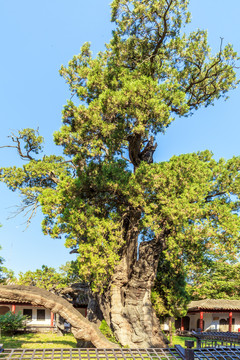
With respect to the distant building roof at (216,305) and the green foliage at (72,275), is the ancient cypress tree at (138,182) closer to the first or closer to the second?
the green foliage at (72,275)

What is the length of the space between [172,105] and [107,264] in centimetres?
633

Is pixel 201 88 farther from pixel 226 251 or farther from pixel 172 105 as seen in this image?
pixel 226 251

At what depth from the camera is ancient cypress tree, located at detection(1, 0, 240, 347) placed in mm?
9984

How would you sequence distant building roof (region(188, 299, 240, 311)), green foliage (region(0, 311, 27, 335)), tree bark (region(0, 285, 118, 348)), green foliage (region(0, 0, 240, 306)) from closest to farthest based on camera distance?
tree bark (region(0, 285, 118, 348))
green foliage (region(0, 0, 240, 306))
green foliage (region(0, 311, 27, 335))
distant building roof (region(188, 299, 240, 311))

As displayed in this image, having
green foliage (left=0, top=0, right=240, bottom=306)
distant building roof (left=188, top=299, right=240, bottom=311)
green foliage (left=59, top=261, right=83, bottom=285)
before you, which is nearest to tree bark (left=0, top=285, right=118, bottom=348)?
green foliage (left=0, top=0, right=240, bottom=306)

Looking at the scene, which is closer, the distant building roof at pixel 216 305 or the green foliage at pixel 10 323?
the green foliage at pixel 10 323

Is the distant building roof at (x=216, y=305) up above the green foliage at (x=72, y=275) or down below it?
below

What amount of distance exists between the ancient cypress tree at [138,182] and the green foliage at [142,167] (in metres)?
0.04

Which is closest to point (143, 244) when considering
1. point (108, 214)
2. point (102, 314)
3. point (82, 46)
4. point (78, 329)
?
point (108, 214)

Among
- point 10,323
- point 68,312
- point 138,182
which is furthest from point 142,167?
point 10,323

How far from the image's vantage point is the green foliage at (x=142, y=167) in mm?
9945

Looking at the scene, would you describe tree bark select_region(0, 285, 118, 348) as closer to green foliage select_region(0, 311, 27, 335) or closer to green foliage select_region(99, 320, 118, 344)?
green foliage select_region(99, 320, 118, 344)

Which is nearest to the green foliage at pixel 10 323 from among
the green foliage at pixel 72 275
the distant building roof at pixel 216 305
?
the green foliage at pixel 72 275

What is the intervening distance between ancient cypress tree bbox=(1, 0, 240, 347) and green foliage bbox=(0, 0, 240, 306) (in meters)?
0.04
